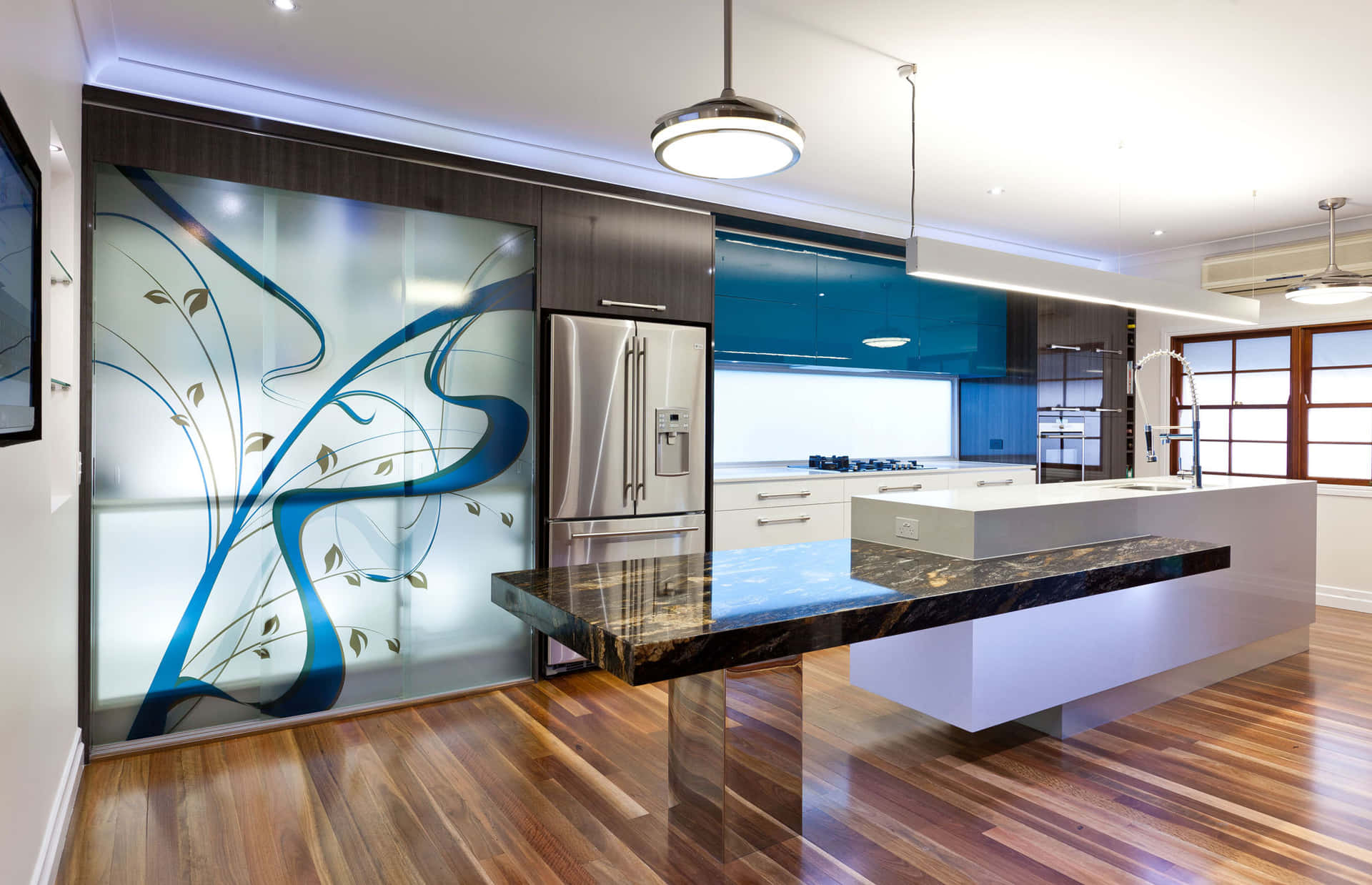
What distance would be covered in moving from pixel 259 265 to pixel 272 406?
0.55 m

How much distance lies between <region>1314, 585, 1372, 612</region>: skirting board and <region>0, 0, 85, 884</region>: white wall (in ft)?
21.2

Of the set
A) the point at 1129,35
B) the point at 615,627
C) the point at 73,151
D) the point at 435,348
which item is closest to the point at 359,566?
the point at 435,348

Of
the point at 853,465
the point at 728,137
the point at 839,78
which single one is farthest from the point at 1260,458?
the point at 728,137

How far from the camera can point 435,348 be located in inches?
136

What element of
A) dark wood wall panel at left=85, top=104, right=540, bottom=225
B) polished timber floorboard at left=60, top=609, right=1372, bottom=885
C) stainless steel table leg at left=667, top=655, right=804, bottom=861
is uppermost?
dark wood wall panel at left=85, top=104, right=540, bottom=225

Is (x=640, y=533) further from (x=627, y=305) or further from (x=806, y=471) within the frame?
(x=806, y=471)

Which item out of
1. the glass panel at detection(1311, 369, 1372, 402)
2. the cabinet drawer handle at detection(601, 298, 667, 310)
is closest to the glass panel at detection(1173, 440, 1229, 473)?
the glass panel at detection(1311, 369, 1372, 402)

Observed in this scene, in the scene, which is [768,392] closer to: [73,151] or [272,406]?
[272,406]

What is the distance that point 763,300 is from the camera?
15.2 feet

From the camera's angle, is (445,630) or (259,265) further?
(445,630)

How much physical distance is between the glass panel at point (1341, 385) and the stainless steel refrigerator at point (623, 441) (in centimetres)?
453

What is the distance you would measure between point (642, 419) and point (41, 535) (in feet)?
7.75

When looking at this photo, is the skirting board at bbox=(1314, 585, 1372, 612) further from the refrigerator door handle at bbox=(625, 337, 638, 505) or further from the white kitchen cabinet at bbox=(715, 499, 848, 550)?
the refrigerator door handle at bbox=(625, 337, 638, 505)

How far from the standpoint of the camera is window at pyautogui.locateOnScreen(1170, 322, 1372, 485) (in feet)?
17.5
